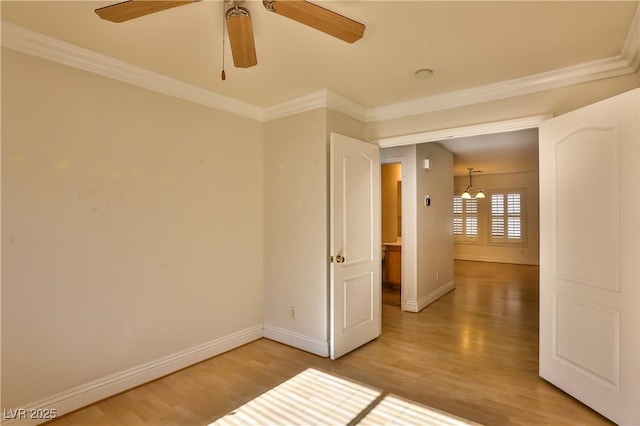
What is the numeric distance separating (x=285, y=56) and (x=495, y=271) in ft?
25.6

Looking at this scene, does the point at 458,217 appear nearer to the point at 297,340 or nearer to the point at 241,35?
the point at 297,340

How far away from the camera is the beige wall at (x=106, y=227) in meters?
2.21

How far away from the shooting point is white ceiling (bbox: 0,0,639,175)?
1980mm

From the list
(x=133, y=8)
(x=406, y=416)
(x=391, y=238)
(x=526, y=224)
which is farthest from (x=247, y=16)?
(x=526, y=224)

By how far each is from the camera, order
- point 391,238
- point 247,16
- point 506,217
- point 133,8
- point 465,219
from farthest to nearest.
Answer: point 465,219, point 506,217, point 391,238, point 247,16, point 133,8

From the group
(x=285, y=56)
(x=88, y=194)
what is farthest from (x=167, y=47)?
(x=88, y=194)

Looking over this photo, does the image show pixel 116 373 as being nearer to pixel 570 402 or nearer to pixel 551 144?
pixel 570 402

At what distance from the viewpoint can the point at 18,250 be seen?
2193 mm

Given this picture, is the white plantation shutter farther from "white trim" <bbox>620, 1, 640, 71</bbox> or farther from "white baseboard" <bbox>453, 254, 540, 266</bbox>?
"white trim" <bbox>620, 1, 640, 71</bbox>

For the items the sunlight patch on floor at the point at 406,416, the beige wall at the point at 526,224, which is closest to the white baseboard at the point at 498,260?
the beige wall at the point at 526,224

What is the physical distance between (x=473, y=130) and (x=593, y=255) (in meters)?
1.45

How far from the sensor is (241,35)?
1.85 meters

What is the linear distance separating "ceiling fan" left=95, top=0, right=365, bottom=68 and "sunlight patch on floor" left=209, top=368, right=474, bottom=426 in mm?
2421

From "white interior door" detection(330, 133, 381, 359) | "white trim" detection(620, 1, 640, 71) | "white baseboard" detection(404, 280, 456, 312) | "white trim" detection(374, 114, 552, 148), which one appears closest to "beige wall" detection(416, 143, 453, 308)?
"white baseboard" detection(404, 280, 456, 312)
